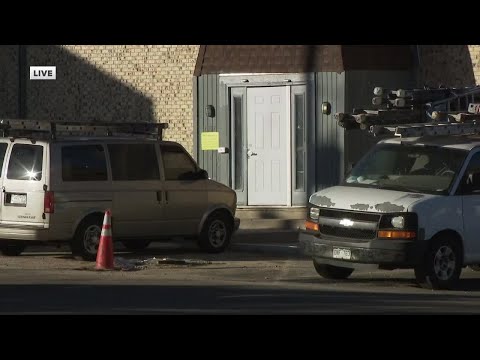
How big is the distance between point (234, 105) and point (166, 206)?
6.58 m

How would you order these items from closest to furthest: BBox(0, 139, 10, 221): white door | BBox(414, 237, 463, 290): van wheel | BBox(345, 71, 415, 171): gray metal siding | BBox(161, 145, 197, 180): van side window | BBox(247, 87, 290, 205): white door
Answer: BBox(414, 237, 463, 290): van wheel, BBox(0, 139, 10, 221): white door, BBox(161, 145, 197, 180): van side window, BBox(345, 71, 415, 171): gray metal siding, BBox(247, 87, 290, 205): white door

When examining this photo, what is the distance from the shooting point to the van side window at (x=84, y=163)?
19797 mm

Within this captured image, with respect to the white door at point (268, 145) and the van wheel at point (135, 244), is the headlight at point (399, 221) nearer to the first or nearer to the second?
the van wheel at point (135, 244)

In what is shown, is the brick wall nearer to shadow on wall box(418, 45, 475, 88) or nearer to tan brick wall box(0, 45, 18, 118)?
tan brick wall box(0, 45, 18, 118)

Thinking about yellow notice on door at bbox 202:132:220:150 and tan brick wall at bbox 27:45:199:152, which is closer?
yellow notice on door at bbox 202:132:220:150

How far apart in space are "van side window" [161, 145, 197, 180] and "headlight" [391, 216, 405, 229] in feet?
18.9

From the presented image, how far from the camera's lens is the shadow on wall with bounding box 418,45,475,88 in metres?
26.2

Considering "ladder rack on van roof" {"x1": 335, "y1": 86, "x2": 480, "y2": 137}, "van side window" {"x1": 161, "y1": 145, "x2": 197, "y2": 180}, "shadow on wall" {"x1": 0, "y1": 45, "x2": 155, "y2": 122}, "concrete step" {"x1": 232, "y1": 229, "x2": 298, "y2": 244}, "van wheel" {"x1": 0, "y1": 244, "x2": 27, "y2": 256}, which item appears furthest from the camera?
"shadow on wall" {"x1": 0, "y1": 45, "x2": 155, "y2": 122}

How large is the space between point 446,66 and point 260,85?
Answer: 3690 mm

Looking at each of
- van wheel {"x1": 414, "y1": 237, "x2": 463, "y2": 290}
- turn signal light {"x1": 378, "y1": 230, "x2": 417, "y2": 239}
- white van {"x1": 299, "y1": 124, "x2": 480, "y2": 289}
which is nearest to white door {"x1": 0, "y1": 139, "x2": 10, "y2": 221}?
white van {"x1": 299, "y1": 124, "x2": 480, "y2": 289}

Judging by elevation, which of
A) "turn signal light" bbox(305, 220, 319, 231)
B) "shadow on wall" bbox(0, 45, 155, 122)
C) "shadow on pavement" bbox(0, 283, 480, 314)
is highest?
"shadow on wall" bbox(0, 45, 155, 122)

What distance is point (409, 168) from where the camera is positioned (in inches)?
682

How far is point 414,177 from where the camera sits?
17.1 metres

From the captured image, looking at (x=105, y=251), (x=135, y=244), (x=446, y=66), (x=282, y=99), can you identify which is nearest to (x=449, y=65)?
(x=446, y=66)
